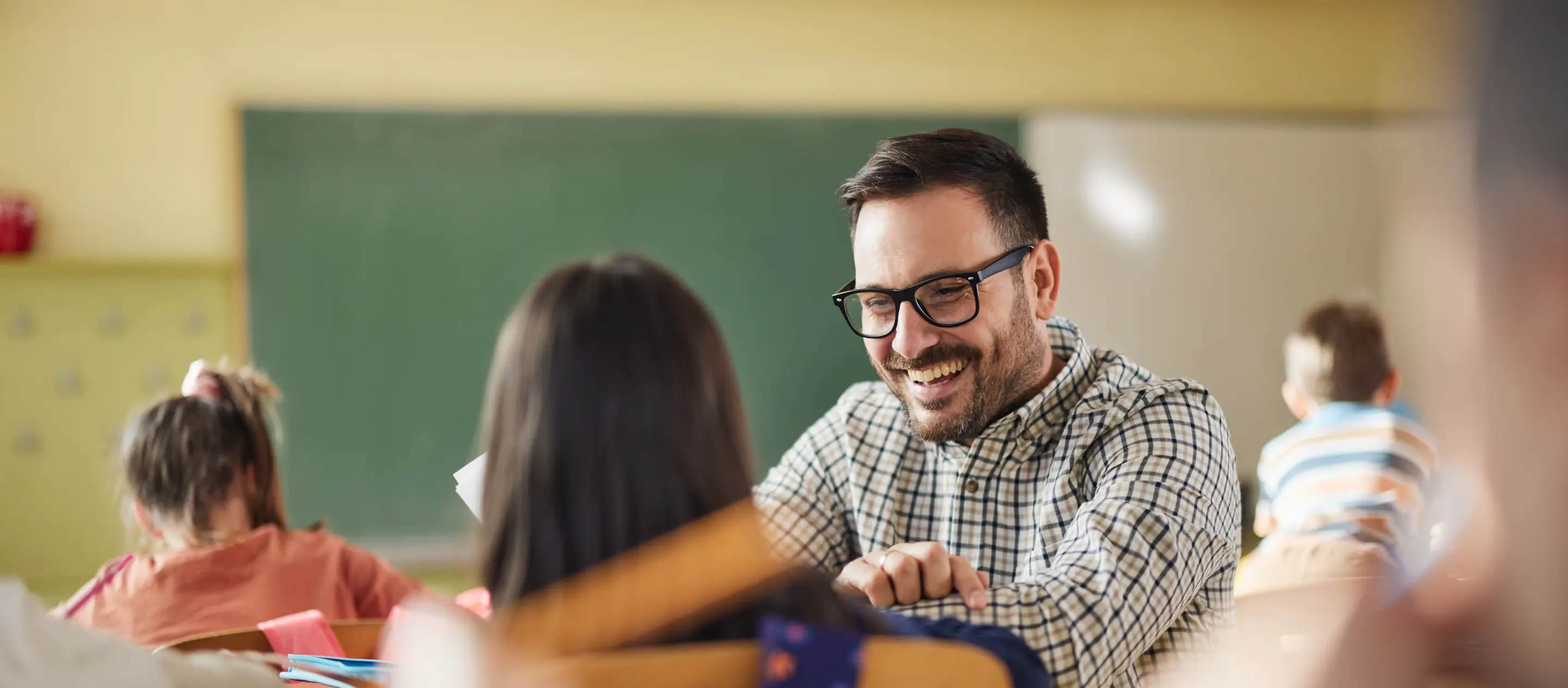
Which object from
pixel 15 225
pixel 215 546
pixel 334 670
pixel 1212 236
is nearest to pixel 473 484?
pixel 334 670

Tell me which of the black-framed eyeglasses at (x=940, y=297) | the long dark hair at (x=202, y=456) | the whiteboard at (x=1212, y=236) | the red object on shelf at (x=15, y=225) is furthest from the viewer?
the whiteboard at (x=1212, y=236)

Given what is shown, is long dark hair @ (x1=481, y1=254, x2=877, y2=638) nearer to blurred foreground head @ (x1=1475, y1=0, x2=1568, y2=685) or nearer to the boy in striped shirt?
blurred foreground head @ (x1=1475, y1=0, x2=1568, y2=685)

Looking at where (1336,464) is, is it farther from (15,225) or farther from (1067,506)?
(15,225)

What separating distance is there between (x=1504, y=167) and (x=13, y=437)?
4315 millimetres

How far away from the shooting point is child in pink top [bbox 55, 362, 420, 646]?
6.08 feet

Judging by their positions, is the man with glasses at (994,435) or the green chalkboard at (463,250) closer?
the man with glasses at (994,435)

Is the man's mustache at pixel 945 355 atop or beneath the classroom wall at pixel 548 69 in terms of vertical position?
beneath

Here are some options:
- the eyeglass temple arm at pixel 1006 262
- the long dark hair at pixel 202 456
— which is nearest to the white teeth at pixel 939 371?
the eyeglass temple arm at pixel 1006 262

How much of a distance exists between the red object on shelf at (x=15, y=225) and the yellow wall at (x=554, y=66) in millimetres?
94

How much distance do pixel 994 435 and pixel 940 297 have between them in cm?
18

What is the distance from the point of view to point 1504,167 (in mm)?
282

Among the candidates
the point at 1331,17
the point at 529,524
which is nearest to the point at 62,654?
the point at 529,524

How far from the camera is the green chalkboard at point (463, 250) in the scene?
152 inches

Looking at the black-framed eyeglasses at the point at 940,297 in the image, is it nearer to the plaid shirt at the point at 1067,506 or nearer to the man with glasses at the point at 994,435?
the man with glasses at the point at 994,435
